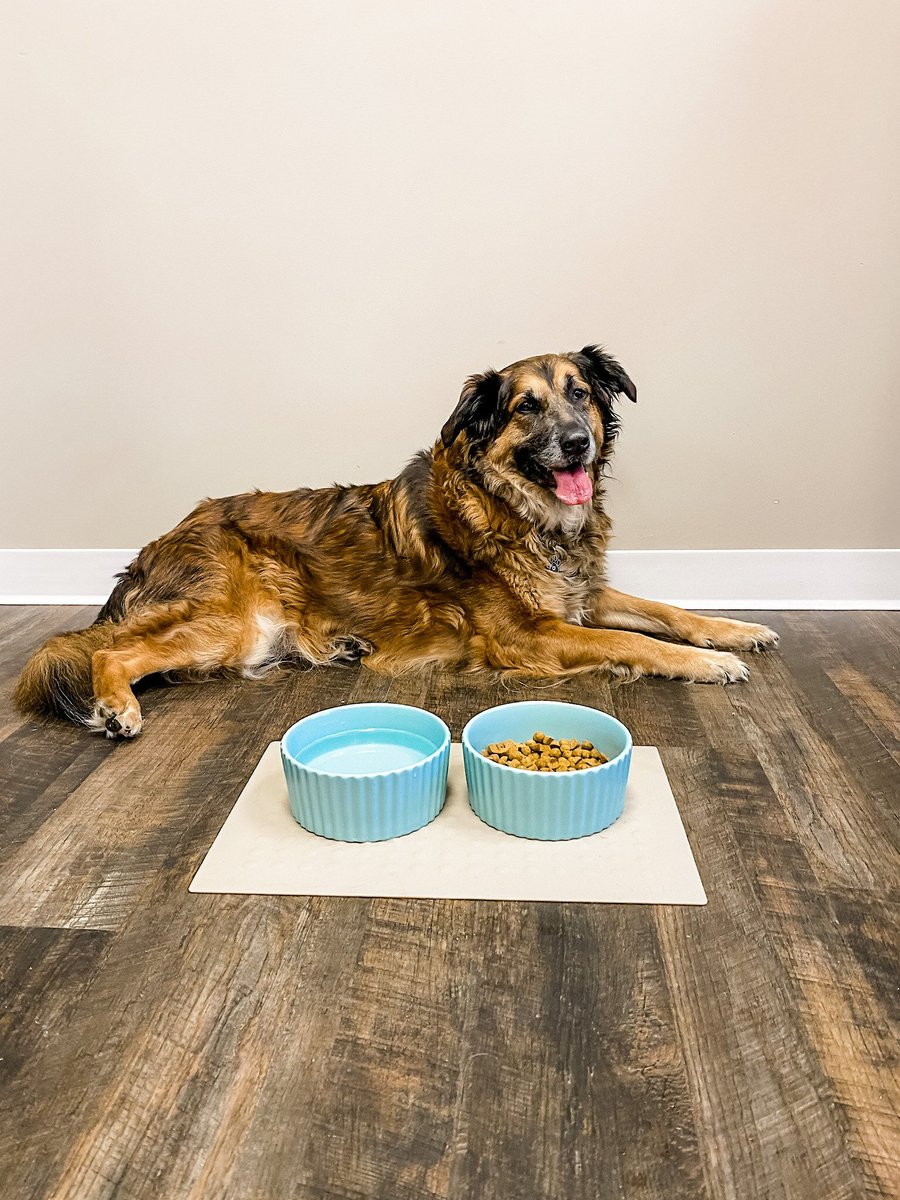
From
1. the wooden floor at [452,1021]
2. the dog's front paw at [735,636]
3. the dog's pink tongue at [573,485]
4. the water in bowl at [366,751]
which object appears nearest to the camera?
the wooden floor at [452,1021]

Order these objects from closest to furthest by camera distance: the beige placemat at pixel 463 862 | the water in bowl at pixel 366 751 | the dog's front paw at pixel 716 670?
the beige placemat at pixel 463 862 < the water in bowl at pixel 366 751 < the dog's front paw at pixel 716 670

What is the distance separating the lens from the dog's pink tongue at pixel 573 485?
2.52 meters

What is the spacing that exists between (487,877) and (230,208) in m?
2.57

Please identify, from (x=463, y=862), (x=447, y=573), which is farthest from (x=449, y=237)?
(x=463, y=862)

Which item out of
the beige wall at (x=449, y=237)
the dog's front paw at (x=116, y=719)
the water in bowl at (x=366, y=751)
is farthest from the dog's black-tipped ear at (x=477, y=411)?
the dog's front paw at (x=116, y=719)

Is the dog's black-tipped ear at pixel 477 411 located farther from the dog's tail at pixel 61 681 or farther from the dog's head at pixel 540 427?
the dog's tail at pixel 61 681

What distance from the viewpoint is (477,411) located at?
2.51m

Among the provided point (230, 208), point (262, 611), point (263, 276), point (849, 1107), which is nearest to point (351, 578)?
point (262, 611)

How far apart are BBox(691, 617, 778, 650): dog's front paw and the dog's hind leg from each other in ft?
4.79

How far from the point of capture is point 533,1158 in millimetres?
993

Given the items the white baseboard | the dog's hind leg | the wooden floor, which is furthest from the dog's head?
the wooden floor

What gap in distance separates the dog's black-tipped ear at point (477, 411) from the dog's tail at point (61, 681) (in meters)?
1.24

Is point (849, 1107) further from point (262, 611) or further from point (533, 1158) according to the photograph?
point (262, 611)

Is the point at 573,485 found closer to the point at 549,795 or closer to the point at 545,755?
the point at 545,755
